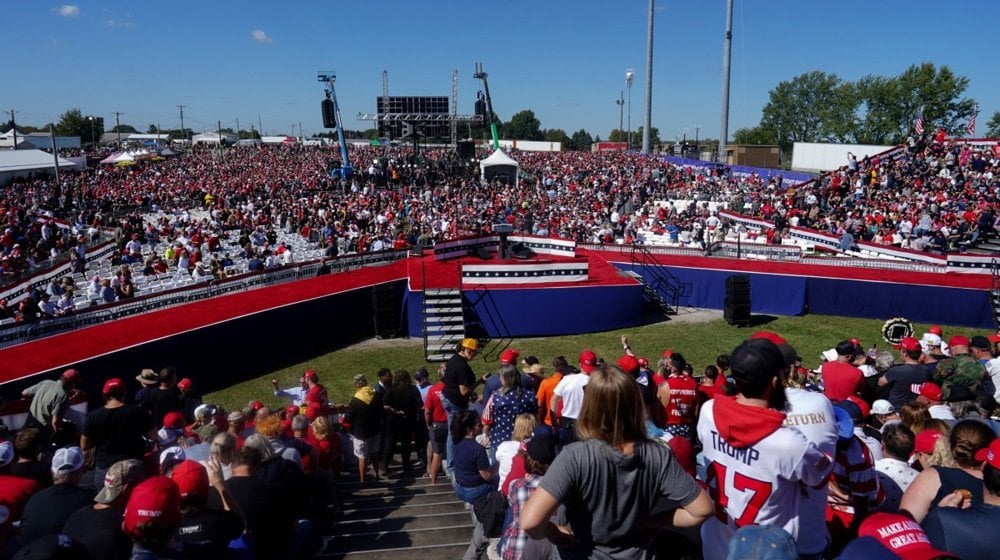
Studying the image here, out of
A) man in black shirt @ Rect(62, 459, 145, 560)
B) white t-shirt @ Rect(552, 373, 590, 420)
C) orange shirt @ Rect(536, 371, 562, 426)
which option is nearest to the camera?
man in black shirt @ Rect(62, 459, 145, 560)

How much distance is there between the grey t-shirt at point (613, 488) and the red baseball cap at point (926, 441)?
3.07 meters

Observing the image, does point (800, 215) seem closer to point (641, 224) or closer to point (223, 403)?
point (641, 224)

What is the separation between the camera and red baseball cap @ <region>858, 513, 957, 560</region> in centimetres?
265

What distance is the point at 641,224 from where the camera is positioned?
106ft

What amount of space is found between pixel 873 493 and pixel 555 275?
1495cm

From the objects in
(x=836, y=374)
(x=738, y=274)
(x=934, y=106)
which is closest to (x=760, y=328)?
(x=738, y=274)

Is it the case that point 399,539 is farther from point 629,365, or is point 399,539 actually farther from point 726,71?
point 726,71

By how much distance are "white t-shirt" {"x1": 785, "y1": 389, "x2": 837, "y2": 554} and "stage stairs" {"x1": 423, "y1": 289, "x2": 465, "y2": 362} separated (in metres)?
13.5

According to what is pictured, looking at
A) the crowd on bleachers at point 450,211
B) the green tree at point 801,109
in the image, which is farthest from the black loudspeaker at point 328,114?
the green tree at point 801,109

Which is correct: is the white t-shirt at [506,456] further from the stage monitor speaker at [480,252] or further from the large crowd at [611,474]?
the stage monitor speaker at [480,252]

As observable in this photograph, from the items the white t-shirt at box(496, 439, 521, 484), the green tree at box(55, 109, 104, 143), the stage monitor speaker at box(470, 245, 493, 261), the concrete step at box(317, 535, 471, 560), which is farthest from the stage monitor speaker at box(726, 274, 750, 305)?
the green tree at box(55, 109, 104, 143)

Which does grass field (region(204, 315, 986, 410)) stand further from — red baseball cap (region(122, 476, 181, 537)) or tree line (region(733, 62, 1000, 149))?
tree line (region(733, 62, 1000, 149))

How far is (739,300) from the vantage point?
18828 mm

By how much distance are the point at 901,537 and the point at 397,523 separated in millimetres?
5418
